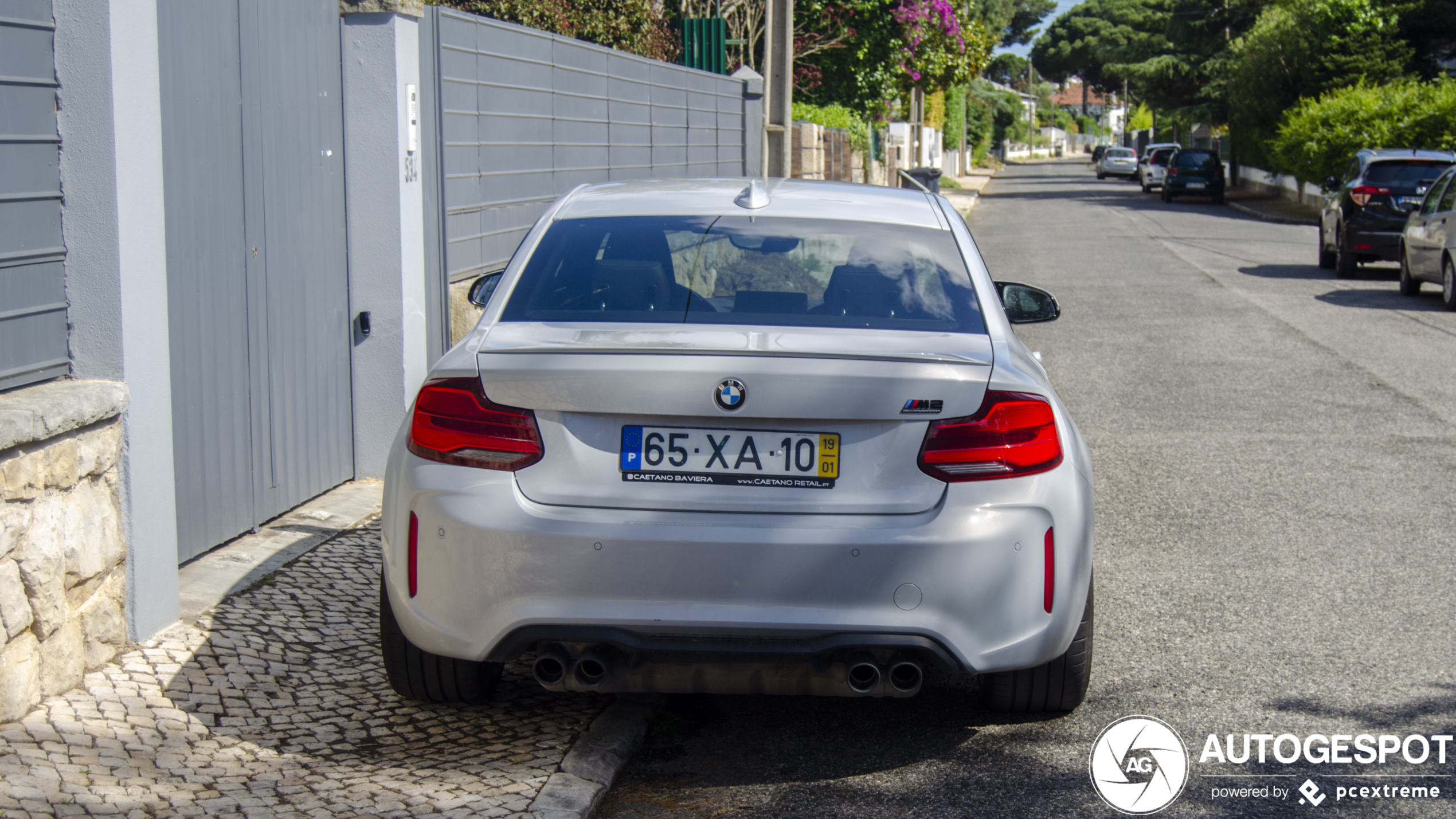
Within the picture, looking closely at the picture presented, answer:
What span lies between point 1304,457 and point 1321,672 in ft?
11.6

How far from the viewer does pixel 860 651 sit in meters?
3.53

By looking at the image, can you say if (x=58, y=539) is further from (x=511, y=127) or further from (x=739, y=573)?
(x=511, y=127)

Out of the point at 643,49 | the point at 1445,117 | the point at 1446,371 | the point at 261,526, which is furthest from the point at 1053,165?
the point at 261,526

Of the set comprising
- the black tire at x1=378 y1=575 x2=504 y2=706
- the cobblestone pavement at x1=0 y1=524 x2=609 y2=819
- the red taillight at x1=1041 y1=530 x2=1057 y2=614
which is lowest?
the cobblestone pavement at x1=0 y1=524 x2=609 y2=819

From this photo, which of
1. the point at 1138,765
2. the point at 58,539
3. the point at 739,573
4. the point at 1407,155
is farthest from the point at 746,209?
the point at 1407,155

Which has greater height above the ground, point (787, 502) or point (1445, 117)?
point (1445, 117)

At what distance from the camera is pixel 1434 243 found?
1529cm

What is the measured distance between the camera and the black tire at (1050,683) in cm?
392

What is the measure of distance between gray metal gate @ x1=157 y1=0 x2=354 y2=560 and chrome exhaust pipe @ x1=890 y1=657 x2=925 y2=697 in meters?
2.88

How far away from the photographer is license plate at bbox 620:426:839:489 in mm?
3441

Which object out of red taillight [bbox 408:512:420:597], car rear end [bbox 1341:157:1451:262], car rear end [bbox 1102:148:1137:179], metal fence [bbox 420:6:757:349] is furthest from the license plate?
car rear end [bbox 1102:148:1137:179]

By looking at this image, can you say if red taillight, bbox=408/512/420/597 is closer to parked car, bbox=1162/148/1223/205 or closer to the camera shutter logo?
the camera shutter logo

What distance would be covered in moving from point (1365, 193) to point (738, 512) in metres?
17.2

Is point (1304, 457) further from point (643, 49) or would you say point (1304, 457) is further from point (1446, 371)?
point (643, 49)
